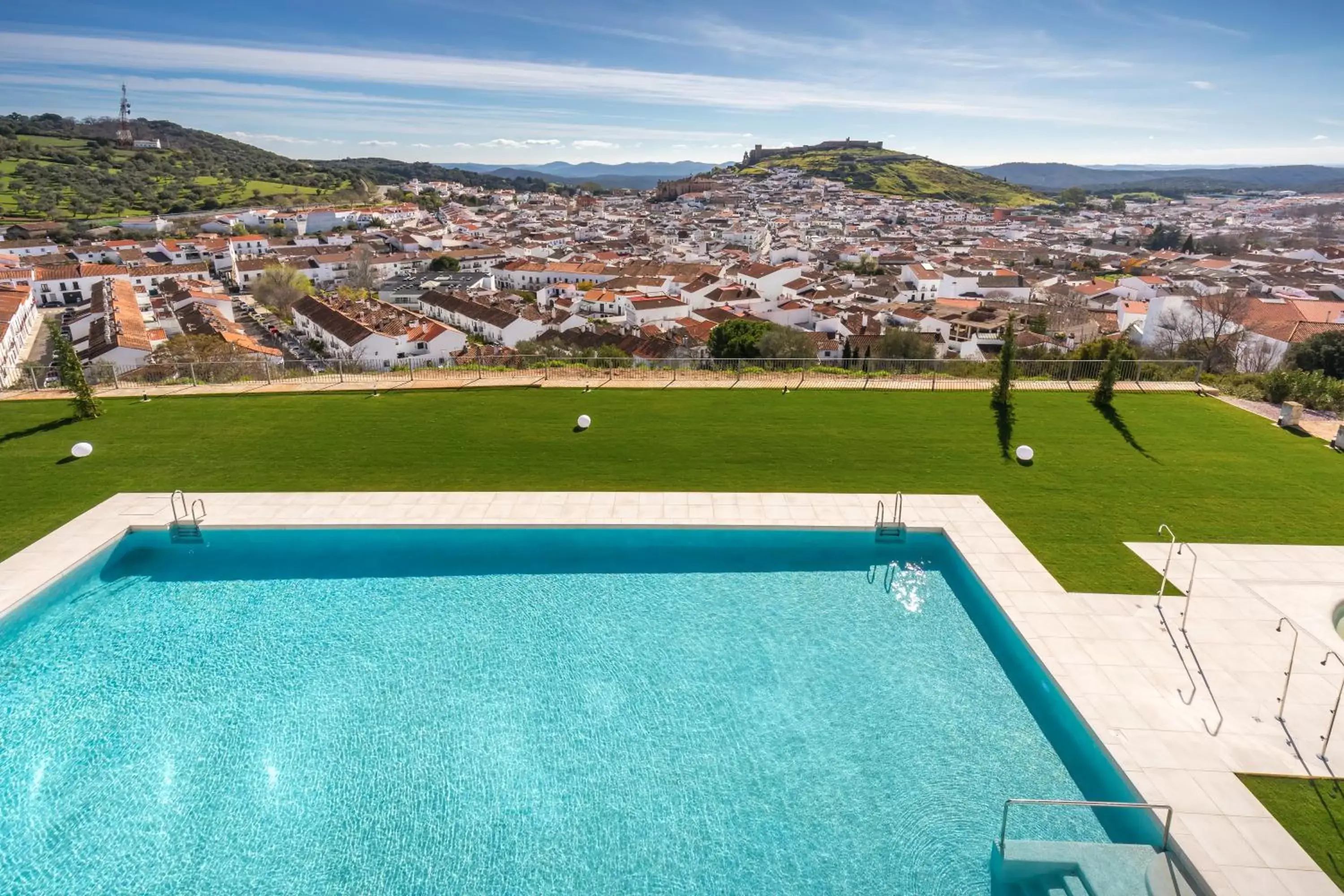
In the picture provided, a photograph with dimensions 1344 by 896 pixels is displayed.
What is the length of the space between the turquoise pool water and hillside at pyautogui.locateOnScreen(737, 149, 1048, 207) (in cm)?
16270

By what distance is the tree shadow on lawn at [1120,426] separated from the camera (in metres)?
13.5

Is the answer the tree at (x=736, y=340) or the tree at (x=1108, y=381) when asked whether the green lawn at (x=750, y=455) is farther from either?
the tree at (x=736, y=340)

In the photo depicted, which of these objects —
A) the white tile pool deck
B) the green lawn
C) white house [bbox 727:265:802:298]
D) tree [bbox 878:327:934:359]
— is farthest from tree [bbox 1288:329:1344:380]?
white house [bbox 727:265:802:298]

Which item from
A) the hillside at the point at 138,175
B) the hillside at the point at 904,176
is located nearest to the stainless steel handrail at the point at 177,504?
the hillside at the point at 138,175

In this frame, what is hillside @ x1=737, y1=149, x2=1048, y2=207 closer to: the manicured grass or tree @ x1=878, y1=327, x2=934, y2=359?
tree @ x1=878, y1=327, x2=934, y2=359

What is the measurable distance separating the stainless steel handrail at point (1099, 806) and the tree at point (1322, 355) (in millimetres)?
23658

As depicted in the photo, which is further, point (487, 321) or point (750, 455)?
point (487, 321)

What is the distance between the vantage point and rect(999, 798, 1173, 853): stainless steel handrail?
5.75 metres

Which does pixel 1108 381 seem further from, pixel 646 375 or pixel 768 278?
pixel 768 278

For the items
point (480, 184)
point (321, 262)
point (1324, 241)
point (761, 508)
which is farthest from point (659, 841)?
point (480, 184)

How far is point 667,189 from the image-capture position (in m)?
162

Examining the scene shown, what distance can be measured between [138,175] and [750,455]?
128 m

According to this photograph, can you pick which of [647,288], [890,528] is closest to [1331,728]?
[890,528]

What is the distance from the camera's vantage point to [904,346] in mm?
34781
